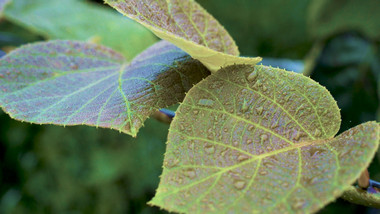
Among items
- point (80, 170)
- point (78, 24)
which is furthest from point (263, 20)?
point (78, 24)

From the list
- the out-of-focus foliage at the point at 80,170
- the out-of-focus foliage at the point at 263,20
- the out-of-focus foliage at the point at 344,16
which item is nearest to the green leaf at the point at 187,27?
the out-of-focus foliage at the point at 344,16

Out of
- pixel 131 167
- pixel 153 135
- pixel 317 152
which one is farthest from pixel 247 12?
pixel 317 152

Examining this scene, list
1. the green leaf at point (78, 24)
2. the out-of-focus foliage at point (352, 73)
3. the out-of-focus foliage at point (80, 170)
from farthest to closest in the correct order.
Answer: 1. the out-of-focus foliage at point (80, 170)
2. the out-of-focus foliage at point (352, 73)
3. the green leaf at point (78, 24)

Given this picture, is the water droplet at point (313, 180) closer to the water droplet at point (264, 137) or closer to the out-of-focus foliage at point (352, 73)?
the water droplet at point (264, 137)

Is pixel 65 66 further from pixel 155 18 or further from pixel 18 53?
pixel 155 18

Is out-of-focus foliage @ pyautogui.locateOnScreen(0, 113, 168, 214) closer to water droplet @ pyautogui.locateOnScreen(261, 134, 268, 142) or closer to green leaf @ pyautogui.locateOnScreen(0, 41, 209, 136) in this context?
green leaf @ pyautogui.locateOnScreen(0, 41, 209, 136)

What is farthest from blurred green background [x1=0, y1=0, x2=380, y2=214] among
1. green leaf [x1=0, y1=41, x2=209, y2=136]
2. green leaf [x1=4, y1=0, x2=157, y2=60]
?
green leaf [x1=0, y1=41, x2=209, y2=136]

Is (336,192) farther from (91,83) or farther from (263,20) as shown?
(263,20)
